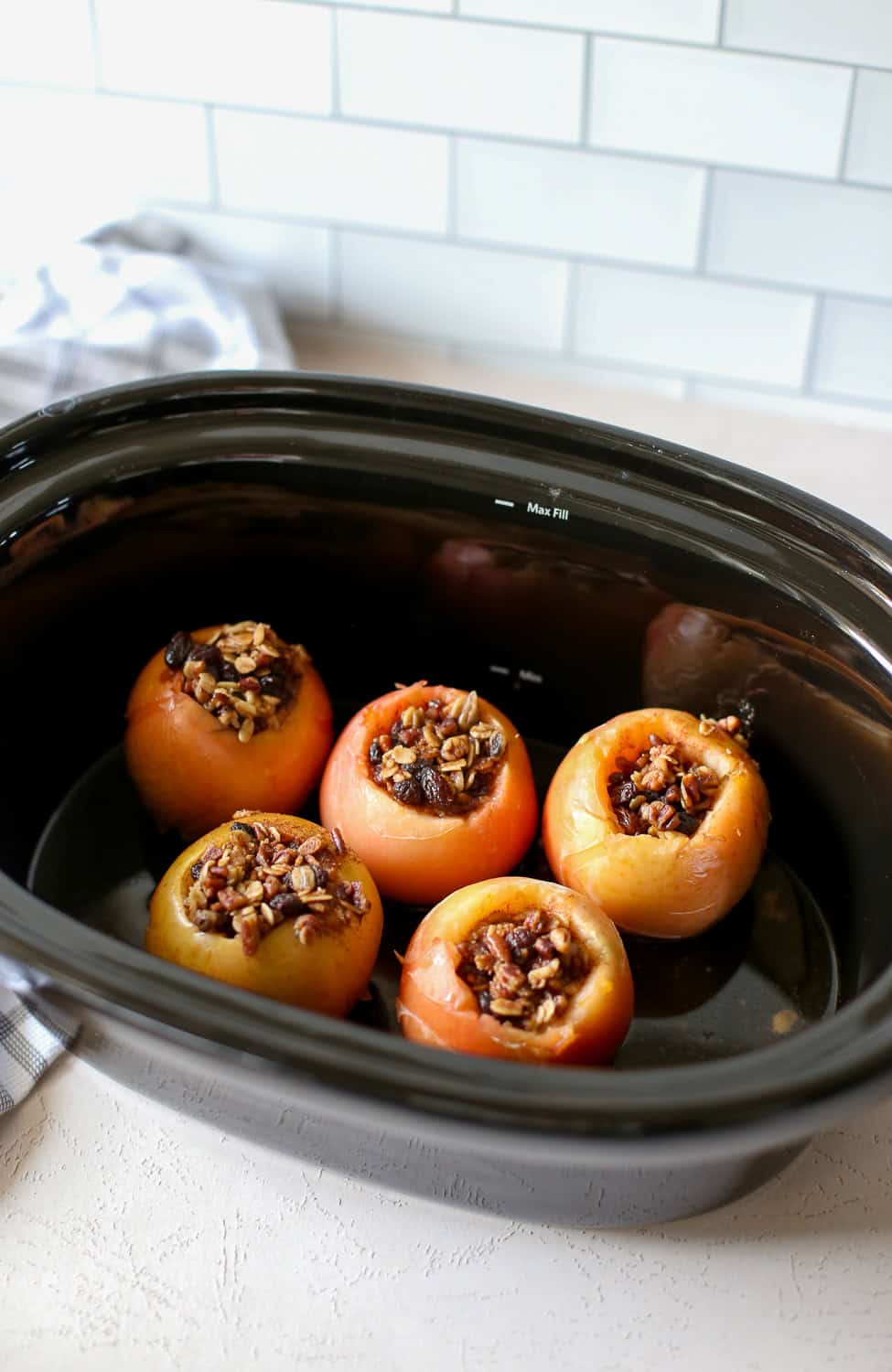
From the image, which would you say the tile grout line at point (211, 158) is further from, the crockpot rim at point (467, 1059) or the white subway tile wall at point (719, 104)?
the crockpot rim at point (467, 1059)

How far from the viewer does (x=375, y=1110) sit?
470 mm

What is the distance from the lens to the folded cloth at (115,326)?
1011 mm

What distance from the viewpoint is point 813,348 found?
1.01 metres

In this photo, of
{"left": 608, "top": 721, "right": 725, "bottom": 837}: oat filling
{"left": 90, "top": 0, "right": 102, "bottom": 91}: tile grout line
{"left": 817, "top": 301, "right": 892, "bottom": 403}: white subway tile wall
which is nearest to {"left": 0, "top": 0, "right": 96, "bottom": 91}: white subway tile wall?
{"left": 90, "top": 0, "right": 102, "bottom": 91}: tile grout line

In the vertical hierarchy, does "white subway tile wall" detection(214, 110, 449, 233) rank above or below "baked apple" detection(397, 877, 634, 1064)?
above

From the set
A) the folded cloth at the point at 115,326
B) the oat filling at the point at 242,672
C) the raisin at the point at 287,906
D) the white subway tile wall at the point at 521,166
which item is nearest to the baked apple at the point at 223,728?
the oat filling at the point at 242,672

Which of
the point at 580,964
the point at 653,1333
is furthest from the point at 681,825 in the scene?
the point at 653,1333

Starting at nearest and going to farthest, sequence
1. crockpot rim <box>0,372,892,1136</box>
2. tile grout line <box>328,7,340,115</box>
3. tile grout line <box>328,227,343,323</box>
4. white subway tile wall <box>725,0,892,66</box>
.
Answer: crockpot rim <box>0,372,892,1136</box>
white subway tile wall <box>725,0,892,66</box>
tile grout line <box>328,7,340,115</box>
tile grout line <box>328,227,343,323</box>

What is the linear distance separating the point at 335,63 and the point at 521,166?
15cm

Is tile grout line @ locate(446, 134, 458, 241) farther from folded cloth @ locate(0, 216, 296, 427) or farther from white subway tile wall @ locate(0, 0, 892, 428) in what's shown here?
folded cloth @ locate(0, 216, 296, 427)

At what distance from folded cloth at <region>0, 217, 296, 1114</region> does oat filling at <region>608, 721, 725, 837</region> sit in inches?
18.7

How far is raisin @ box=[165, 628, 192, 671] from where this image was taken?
76cm

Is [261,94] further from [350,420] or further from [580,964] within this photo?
[580,964]

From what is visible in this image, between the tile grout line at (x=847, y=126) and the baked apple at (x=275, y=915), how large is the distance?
1.93 ft
